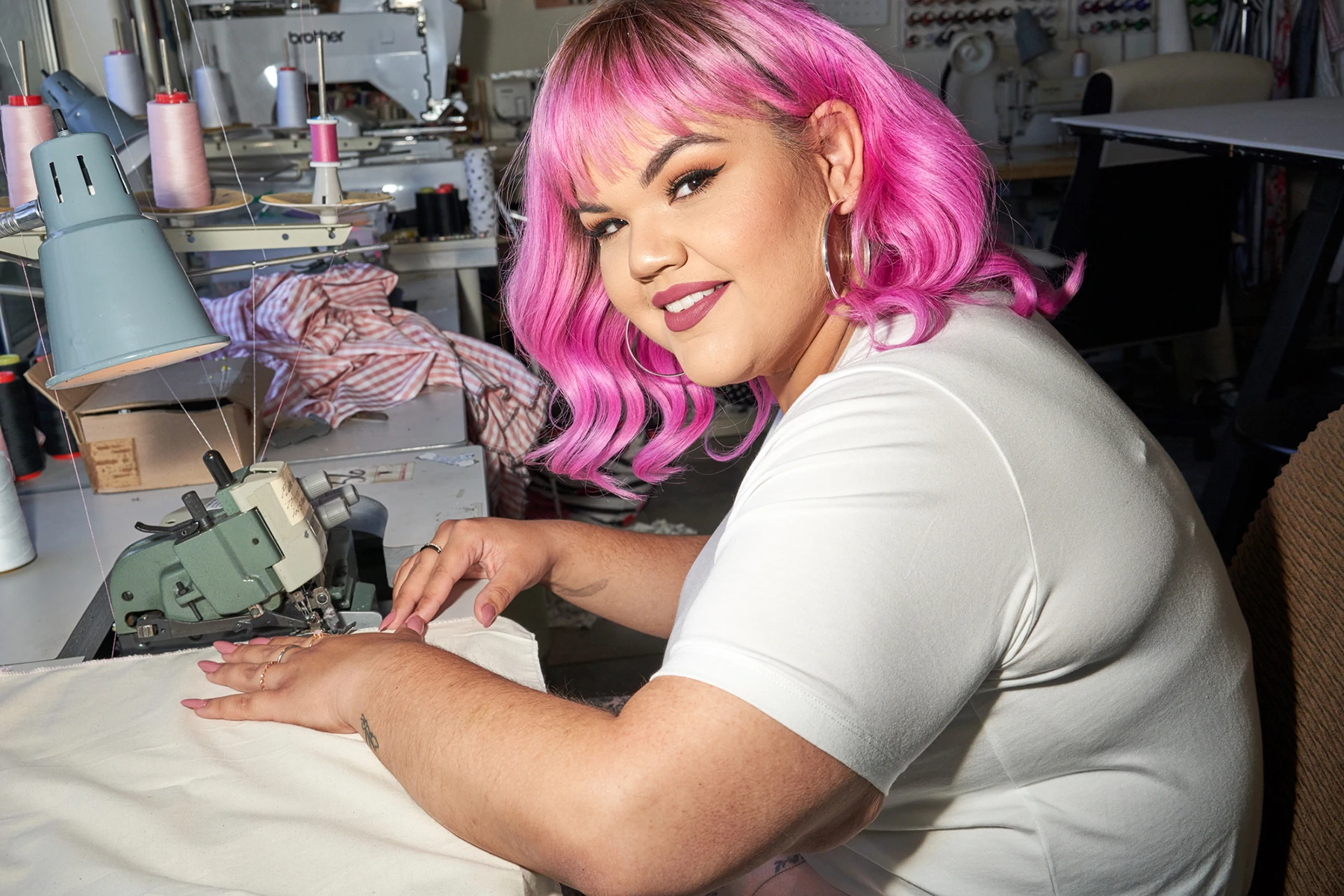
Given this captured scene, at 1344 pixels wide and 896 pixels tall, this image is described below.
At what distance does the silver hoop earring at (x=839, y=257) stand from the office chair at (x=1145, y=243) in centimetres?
241

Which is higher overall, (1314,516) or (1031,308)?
(1031,308)

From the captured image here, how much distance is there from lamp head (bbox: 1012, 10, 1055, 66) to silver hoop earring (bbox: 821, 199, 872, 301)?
192 inches

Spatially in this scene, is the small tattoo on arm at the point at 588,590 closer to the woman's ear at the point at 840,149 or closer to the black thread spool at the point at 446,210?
the woman's ear at the point at 840,149

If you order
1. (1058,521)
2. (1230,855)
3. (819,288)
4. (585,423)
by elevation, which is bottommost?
(1230,855)

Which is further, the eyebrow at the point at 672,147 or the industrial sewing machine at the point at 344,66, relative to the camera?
the industrial sewing machine at the point at 344,66

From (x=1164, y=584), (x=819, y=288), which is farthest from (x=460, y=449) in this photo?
(x=1164, y=584)

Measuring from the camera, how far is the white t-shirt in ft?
2.11

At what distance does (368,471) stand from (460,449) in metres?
0.15

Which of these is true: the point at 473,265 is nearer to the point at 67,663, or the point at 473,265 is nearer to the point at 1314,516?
the point at 67,663

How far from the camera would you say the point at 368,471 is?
166cm

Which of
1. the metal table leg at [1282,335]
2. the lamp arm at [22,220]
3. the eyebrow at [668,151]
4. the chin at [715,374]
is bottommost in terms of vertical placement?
the metal table leg at [1282,335]

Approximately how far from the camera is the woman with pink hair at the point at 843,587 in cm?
65

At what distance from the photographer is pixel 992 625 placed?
0.69m

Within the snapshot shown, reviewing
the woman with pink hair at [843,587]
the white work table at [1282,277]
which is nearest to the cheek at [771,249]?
the woman with pink hair at [843,587]
